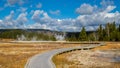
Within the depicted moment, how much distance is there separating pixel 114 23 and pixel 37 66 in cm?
11760

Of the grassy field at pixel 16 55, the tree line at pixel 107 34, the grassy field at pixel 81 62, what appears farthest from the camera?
the tree line at pixel 107 34

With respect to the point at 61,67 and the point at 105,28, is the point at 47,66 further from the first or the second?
the point at 105,28

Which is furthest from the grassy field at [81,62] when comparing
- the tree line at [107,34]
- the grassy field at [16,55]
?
the tree line at [107,34]

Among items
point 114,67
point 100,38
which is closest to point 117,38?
point 100,38

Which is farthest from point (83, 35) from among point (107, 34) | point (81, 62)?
point (81, 62)

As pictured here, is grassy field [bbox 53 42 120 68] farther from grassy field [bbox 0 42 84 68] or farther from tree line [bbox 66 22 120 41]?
tree line [bbox 66 22 120 41]

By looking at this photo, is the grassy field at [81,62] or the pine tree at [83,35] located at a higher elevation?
the pine tree at [83,35]

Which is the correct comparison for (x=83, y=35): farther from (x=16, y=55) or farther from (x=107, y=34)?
(x=16, y=55)

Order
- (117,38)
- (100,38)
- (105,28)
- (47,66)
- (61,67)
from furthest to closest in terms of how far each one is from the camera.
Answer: (105,28)
(100,38)
(117,38)
(61,67)
(47,66)

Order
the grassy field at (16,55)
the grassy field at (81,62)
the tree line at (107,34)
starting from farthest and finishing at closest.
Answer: the tree line at (107,34), the grassy field at (16,55), the grassy field at (81,62)

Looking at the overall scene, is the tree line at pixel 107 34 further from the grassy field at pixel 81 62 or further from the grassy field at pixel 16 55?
the grassy field at pixel 81 62

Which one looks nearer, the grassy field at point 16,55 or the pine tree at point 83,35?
the grassy field at point 16,55

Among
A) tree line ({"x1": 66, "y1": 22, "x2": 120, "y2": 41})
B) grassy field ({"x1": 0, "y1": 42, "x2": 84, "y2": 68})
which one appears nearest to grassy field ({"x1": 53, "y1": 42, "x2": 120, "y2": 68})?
grassy field ({"x1": 0, "y1": 42, "x2": 84, "y2": 68})

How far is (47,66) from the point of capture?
2769 cm
